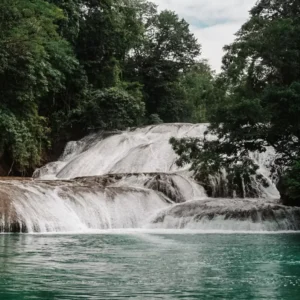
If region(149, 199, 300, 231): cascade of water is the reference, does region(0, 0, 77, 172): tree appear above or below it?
above

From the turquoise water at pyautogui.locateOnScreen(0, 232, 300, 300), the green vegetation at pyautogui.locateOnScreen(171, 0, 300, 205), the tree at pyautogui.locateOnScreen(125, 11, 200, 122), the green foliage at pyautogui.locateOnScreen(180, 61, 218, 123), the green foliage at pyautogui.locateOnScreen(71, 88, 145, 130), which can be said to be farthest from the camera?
the green foliage at pyautogui.locateOnScreen(180, 61, 218, 123)

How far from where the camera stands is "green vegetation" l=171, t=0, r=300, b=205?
623 inches

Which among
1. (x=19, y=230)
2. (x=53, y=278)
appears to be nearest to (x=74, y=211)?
(x=19, y=230)

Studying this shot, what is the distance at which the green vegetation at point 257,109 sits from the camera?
623 inches

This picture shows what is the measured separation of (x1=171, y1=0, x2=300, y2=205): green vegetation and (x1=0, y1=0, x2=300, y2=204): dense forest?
1.3 inches

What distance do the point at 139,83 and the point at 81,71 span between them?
→ 25.4ft

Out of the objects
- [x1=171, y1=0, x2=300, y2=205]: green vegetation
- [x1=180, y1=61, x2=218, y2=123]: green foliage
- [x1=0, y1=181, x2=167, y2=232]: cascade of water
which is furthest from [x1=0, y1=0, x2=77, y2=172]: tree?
[x1=180, y1=61, x2=218, y2=123]: green foliage

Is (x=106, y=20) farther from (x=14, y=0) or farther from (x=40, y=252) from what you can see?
(x=40, y=252)

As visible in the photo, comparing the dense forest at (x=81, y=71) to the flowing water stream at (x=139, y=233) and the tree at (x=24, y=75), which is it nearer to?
the tree at (x=24, y=75)

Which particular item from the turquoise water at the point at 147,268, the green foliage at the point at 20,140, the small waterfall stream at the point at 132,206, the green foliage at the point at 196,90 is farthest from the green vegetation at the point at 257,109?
the green foliage at the point at 196,90

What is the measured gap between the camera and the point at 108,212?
16.9m

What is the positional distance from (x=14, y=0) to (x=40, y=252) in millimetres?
17364

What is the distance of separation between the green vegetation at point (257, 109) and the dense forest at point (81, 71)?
1.98m

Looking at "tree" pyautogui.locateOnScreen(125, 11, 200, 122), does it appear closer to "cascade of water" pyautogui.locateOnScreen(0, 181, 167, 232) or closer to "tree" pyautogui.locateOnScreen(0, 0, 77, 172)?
"tree" pyautogui.locateOnScreen(0, 0, 77, 172)
